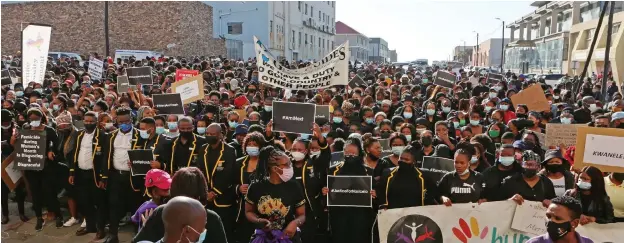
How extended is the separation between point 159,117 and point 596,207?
A: 5.35 metres

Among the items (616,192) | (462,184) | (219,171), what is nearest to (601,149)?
(616,192)

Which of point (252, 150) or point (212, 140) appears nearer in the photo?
point (252, 150)

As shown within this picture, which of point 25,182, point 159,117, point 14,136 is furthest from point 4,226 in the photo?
point 159,117

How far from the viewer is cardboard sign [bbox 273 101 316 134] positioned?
702 cm

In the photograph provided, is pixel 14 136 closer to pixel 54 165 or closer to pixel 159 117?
pixel 54 165

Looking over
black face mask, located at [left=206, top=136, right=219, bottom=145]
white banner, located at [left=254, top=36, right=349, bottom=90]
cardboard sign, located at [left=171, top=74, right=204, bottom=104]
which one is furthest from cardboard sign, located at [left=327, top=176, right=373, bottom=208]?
cardboard sign, located at [left=171, top=74, right=204, bottom=104]

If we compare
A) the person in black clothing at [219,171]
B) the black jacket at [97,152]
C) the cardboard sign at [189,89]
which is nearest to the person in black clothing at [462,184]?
the person in black clothing at [219,171]

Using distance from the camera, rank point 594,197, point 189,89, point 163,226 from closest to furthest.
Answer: point 163,226 → point 594,197 → point 189,89

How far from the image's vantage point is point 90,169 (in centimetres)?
722

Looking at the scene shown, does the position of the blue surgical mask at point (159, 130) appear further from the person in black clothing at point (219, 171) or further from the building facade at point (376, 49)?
the building facade at point (376, 49)

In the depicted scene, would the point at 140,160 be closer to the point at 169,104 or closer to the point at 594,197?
the point at 169,104

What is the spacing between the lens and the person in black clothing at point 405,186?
5.50m

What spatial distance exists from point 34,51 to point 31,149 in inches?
247

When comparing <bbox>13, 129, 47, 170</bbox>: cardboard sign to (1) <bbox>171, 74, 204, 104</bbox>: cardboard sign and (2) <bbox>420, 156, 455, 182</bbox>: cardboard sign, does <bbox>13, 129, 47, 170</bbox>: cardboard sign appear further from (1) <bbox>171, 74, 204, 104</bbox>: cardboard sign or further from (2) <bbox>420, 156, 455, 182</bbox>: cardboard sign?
(2) <bbox>420, 156, 455, 182</bbox>: cardboard sign
